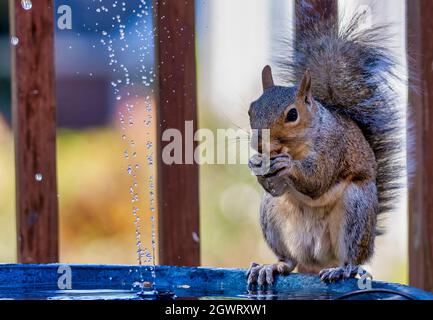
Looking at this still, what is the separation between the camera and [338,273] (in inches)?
73.0

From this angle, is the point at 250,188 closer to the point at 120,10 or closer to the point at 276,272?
the point at 120,10

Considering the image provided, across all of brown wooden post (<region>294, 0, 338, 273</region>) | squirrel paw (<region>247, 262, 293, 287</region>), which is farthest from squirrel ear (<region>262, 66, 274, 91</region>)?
squirrel paw (<region>247, 262, 293, 287</region>)

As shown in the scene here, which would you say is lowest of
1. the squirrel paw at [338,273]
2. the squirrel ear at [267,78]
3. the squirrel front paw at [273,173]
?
the squirrel paw at [338,273]

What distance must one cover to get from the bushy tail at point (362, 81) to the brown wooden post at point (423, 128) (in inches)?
3.4

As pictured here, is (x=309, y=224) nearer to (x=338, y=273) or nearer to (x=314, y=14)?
(x=338, y=273)

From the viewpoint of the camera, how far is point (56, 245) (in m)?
2.04

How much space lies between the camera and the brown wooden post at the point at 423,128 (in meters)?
2.06

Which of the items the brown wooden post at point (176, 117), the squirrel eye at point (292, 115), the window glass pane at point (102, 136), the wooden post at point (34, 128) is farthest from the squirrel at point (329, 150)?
the window glass pane at point (102, 136)

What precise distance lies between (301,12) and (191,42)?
0.27 meters

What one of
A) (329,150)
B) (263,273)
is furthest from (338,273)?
(329,150)

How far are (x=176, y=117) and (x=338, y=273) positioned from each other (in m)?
0.50

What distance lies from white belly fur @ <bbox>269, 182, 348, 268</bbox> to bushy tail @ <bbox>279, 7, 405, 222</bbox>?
0.20m

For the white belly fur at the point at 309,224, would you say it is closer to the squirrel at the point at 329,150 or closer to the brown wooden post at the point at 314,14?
the squirrel at the point at 329,150

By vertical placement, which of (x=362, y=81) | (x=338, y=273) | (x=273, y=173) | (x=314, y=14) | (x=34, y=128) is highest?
(x=314, y=14)
